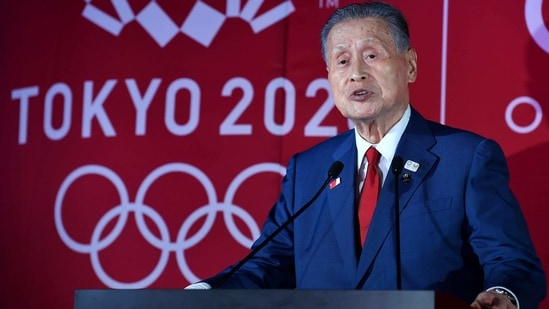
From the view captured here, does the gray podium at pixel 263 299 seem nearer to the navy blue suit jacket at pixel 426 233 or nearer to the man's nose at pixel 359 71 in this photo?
the navy blue suit jacket at pixel 426 233

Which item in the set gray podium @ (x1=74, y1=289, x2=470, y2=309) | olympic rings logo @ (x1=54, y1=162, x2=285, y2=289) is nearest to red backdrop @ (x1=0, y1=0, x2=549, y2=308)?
olympic rings logo @ (x1=54, y1=162, x2=285, y2=289)

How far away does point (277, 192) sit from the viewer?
3.84 meters

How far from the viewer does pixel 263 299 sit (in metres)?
1.99

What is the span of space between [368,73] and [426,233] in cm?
52

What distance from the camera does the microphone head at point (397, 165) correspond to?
258 centimetres

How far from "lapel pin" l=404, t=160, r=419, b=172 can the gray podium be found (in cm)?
79

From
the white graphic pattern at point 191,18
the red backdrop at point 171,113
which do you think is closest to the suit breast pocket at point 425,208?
the red backdrop at point 171,113

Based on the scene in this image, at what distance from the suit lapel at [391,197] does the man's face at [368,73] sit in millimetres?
118

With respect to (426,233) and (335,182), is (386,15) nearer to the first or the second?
(335,182)

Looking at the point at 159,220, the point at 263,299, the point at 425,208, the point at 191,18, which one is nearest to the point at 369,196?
the point at 425,208

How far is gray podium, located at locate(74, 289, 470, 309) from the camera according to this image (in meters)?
1.87

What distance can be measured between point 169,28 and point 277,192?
810 mm

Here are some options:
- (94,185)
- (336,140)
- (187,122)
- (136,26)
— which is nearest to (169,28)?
(136,26)

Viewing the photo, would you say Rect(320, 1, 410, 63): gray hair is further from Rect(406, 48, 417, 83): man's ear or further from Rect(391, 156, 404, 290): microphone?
Rect(391, 156, 404, 290): microphone
